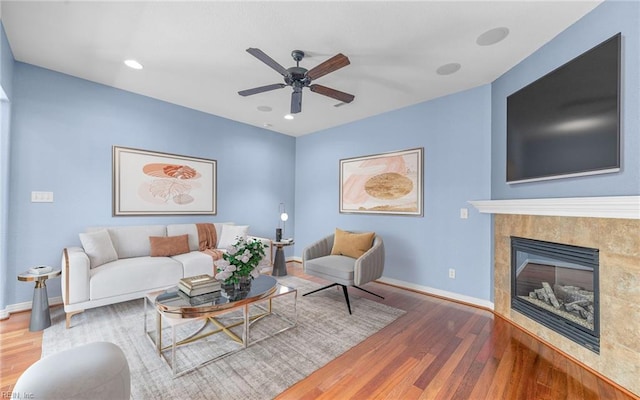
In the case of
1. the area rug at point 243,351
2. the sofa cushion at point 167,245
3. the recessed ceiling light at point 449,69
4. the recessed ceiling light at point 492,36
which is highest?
the recessed ceiling light at point 492,36

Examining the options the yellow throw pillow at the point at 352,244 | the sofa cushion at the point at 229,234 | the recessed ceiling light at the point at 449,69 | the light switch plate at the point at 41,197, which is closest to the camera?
the recessed ceiling light at the point at 449,69

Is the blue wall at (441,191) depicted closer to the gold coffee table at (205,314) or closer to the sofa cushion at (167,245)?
the gold coffee table at (205,314)

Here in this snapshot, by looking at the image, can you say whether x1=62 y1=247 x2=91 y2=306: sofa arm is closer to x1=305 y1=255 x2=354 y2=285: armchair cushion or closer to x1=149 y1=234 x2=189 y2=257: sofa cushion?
x1=149 y1=234 x2=189 y2=257: sofa cushion

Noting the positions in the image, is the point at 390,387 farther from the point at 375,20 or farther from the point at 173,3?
the point at 173,3

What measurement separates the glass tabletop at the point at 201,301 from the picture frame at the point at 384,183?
2.33 metres

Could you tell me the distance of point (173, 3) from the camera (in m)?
1.93

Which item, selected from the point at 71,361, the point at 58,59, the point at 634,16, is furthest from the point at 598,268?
the point at 58,59

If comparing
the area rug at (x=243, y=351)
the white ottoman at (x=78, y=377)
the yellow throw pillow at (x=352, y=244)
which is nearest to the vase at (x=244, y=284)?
the area rug at (x=243, y=351)

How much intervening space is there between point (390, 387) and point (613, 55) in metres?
2.77

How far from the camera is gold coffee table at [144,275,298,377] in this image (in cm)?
186

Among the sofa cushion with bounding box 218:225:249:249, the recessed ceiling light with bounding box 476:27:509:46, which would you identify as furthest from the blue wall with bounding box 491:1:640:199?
the sofa cushion with bounding box 218:225:249:249

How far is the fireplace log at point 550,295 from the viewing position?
93.7 inches

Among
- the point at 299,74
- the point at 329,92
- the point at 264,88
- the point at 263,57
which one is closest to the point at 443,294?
the point at 329,92

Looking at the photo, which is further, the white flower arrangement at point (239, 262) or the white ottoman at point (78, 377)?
the white flower arrangement at point (239, 262)
